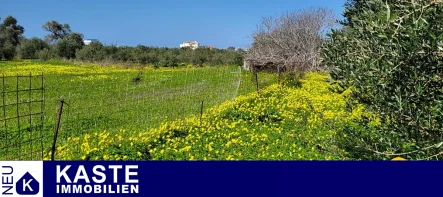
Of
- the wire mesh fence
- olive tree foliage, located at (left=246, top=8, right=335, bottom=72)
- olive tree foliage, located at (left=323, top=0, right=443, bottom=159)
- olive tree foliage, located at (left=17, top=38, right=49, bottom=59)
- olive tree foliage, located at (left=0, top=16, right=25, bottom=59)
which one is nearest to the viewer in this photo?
olive tree foliage, located at (left=323, top=0, right=443, bottom=159)

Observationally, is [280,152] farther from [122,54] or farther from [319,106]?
[122,54]

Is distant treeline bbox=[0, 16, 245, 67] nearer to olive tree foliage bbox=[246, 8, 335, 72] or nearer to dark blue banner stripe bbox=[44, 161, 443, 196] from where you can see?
olive tree foliage bbox=[246, 8, 335, 72]

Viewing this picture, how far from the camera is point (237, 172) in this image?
3.08 m

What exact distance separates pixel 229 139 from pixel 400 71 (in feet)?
20.7

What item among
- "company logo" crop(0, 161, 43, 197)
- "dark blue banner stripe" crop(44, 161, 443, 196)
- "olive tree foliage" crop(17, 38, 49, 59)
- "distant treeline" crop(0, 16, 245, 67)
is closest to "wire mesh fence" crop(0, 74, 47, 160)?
"company logo" crop(0, 161, 43, 197)

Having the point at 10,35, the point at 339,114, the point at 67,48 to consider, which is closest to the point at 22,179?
the point at 339,114

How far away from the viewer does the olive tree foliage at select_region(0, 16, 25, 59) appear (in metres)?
54.4

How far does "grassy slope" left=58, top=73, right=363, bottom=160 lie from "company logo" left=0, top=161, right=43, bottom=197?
11.9 feet

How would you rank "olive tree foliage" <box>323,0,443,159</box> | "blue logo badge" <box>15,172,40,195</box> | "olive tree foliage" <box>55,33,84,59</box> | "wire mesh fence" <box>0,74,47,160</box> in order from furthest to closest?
1. "olive tree foliage" <box>55,33,84,59</box>
2. "wire mesh fence" <box>0,74,47,160</box>
3. "blue logo badge" <box>15,172,40,195</box>
4. "olive tree foliage" <box>323,0,443,159</box>

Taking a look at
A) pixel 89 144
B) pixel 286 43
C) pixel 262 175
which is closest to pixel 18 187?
pixel 262 175

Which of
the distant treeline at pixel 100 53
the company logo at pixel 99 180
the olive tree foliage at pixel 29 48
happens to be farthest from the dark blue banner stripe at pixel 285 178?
the olive tree foliage at pixel 29 48

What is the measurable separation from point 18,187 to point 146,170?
3.74 ft

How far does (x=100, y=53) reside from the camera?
5569 cm

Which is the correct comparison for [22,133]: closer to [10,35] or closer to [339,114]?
[339,114]
